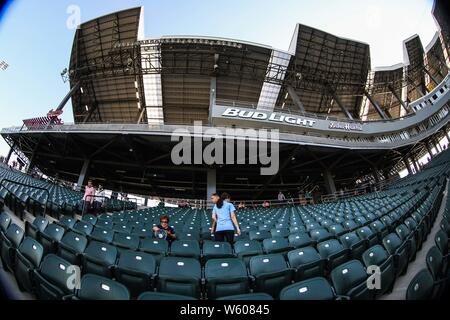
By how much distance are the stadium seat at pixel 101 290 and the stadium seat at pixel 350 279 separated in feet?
8.01

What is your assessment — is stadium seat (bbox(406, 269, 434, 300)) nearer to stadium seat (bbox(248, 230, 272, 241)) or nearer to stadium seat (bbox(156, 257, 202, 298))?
stadium seat (bbox(156, 257, 202, 298))

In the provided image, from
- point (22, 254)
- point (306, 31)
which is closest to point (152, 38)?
point (306, 31)

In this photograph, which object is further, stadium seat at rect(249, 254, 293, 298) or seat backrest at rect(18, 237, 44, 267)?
stadium seat at rect(249, 254, 293, 298)

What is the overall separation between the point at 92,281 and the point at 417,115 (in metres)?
39.4

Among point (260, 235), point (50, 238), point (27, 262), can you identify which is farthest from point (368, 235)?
point (50, 238)

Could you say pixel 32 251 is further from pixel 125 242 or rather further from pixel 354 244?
pixel 354 244

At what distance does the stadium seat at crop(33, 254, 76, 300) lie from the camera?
7.70ft

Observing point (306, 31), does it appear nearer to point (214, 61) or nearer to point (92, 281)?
point (214, 61)

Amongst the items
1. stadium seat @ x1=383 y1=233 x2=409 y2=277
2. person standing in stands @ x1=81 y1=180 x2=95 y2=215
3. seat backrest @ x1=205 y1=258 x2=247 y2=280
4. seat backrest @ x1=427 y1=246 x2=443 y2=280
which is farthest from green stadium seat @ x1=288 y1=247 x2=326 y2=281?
person standing in stands @ x1=81 y1=180 x2=95 y2=215

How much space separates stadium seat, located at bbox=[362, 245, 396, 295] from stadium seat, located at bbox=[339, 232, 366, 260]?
1.27 feet

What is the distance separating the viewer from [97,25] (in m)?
26.1

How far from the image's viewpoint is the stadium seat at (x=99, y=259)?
320cm

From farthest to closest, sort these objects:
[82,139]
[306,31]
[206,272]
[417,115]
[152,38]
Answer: [417,115] < [306,31] < [152,38] < [82,139] < [206,272]

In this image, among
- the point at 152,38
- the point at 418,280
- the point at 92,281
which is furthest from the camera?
the point at 152,38
